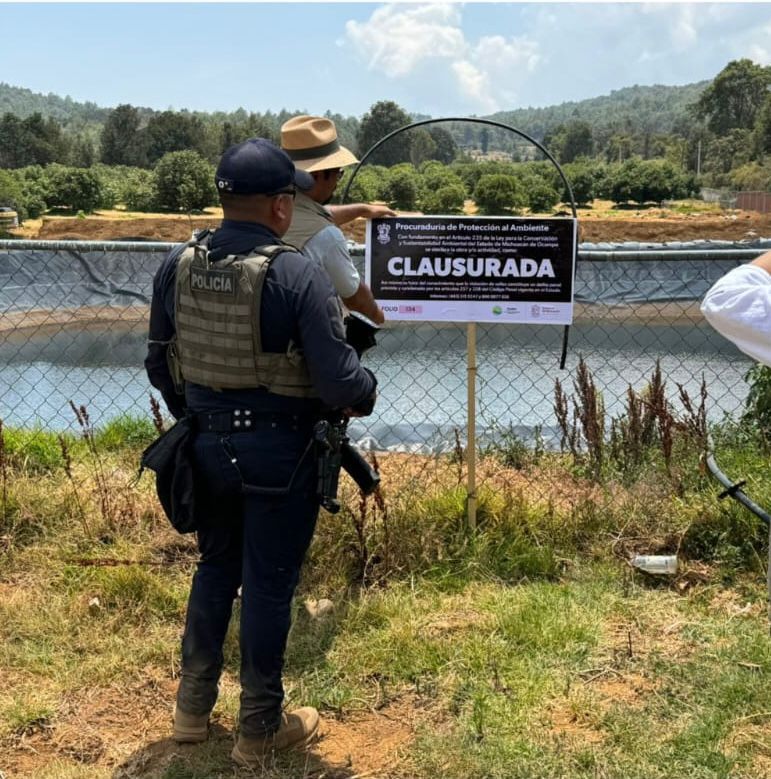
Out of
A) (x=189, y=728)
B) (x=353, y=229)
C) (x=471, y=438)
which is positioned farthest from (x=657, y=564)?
(x=353, y=229)

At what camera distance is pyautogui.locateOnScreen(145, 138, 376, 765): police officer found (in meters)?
2.40

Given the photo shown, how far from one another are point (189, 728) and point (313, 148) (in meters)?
2.06

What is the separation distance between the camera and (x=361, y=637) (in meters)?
3.34

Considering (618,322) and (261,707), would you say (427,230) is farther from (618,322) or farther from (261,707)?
(618,322)

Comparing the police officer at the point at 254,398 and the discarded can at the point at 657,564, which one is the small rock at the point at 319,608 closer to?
the police officer at the point at 254,398

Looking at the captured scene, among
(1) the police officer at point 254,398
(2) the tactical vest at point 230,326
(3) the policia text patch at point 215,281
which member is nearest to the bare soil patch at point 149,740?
(1) the police officer at point 254,398

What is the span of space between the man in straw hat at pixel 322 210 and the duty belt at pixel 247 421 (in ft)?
2.50

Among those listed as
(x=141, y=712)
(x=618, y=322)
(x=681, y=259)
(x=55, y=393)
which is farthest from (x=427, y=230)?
(x=55, y=393)

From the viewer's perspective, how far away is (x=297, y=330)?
2424mm

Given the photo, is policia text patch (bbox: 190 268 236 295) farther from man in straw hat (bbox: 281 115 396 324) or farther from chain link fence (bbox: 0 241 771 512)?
chain link fence (bbox: 0 241 771 512)

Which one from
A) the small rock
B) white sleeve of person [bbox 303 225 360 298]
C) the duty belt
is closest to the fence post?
the small rock

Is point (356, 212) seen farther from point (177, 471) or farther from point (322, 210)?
point (177, 471)

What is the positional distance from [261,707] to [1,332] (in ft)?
28.9

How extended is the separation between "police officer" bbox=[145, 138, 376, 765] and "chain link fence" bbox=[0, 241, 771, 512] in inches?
61.7
